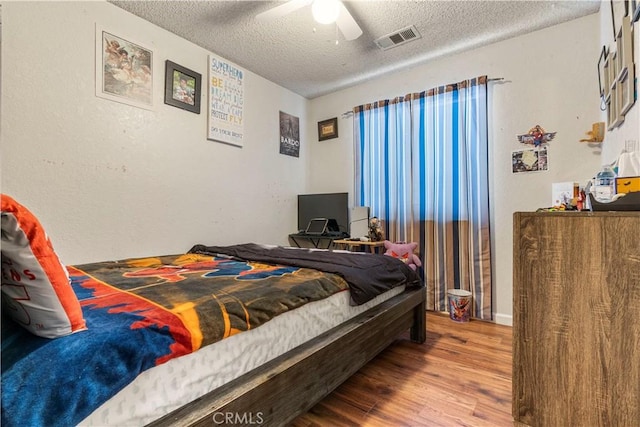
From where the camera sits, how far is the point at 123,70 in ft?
7.54

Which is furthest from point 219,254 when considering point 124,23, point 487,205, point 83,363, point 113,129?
point 487,205

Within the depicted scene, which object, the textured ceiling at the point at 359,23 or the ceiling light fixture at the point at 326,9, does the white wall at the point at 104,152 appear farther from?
the ceiling light fixture at the point at 326,9

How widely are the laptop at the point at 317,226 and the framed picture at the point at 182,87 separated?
5.54 feet

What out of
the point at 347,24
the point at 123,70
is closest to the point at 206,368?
the point at 347,24

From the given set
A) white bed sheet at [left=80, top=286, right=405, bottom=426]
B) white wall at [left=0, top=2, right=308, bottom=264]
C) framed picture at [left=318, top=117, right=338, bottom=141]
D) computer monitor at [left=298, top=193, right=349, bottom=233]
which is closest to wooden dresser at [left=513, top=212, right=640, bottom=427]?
white bed sheet at [left=80, top=286, right=405, bottom=426]

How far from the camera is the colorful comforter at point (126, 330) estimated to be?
658mm

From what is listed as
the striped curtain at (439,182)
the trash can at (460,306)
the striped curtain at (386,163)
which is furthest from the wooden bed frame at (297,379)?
the striped curtain at (386,163)

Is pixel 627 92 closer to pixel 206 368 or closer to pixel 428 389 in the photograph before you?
pixel 428 389

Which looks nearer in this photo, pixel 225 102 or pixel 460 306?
pixel 460 306

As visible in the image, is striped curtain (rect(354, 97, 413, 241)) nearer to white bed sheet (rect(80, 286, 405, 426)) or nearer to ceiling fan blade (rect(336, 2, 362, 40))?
ceiling fan blade (rect(336, 2, 362, 40))

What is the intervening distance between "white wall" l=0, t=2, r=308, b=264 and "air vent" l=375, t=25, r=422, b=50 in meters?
1.43

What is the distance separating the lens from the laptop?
3492 millimetres

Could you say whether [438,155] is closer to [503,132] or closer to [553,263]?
[503,132]

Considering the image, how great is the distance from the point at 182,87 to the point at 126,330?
2433 mm
